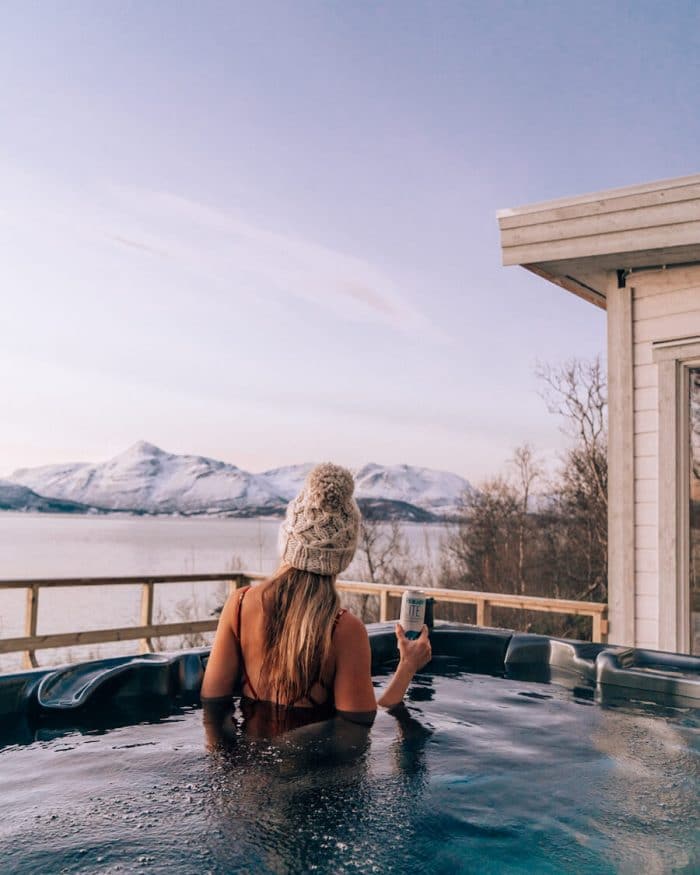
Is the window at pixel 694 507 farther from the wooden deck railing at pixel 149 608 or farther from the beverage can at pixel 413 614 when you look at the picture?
the beverage can at pixel 413 614

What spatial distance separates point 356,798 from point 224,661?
0.59m

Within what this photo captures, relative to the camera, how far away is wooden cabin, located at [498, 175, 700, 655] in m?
4.29

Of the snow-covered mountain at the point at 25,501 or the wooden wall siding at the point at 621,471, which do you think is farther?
the snow-covered mountain at the point at 25,501

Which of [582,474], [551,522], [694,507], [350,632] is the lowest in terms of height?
[350,632]

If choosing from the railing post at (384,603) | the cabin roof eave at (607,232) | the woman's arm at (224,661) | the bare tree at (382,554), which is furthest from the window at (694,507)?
the bare tree at (382,554)

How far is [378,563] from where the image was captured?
1695 centimetres

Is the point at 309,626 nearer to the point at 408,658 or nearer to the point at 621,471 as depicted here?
the point at 408,658

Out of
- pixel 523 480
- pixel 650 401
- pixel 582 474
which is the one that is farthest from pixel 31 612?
pixel 523 480

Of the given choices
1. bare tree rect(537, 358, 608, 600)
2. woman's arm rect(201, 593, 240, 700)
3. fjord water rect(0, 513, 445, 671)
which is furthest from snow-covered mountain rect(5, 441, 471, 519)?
woman's arm rect(201, 593, 240, 700)

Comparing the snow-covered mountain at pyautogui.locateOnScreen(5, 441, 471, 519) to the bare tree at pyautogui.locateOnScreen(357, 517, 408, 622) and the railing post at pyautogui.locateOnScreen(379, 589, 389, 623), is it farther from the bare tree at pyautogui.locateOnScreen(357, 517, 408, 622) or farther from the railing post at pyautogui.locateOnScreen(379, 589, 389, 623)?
the railing post at pyautogui.locateOnScreen(379, 589, 389, 623)

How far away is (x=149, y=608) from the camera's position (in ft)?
17.1

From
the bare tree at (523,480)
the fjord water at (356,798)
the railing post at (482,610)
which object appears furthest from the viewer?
the bare tree at (523,480)

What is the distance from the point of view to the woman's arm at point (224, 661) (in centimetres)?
235

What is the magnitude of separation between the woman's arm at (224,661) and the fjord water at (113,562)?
8.74ft
